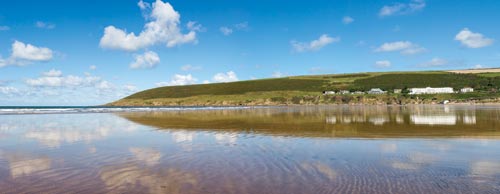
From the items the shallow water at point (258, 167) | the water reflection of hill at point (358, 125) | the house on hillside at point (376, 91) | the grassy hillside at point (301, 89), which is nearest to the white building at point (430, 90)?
the grassy hillside at point (301, 89)

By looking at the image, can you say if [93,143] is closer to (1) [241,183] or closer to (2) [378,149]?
(1) [241,183]

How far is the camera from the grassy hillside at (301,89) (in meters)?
136

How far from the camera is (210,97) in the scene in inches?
6432

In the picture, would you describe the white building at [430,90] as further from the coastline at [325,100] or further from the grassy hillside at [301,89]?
the coastline at [325,100]

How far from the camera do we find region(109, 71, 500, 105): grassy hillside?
446 ft

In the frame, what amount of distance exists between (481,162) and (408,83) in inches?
6440

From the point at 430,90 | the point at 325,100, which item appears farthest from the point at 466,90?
the point at 325,100

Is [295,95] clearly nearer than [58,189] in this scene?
No

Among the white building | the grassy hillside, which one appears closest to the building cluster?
the white building

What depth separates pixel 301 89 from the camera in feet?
547

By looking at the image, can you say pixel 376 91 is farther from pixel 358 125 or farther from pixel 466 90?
pixel 358 125

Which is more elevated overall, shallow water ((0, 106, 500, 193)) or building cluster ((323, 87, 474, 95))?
building cluster ((323, 87, 474, 95))

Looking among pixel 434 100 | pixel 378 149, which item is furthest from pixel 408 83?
pixel 378 149

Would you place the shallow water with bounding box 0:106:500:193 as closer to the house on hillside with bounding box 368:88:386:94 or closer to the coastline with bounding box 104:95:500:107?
the coastline with bounding box 104:95:500:107
